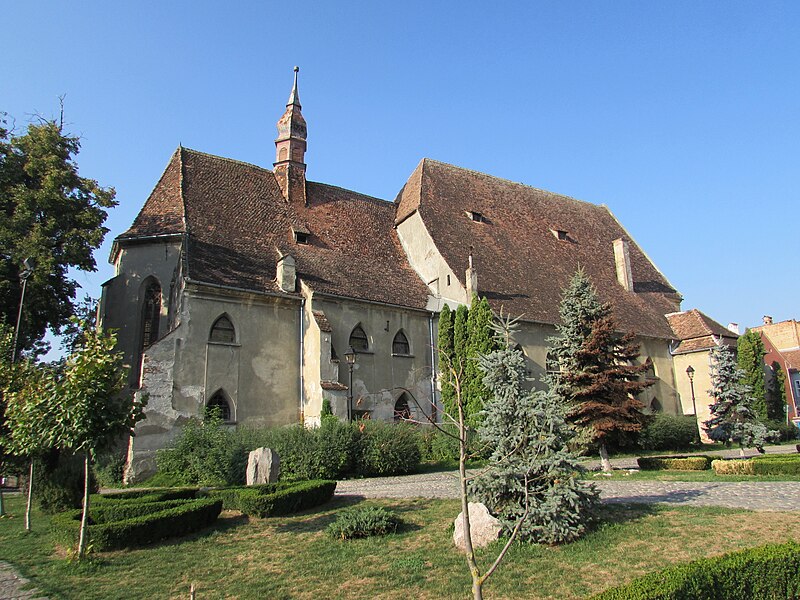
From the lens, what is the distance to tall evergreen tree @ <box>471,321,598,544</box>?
9.30 meters

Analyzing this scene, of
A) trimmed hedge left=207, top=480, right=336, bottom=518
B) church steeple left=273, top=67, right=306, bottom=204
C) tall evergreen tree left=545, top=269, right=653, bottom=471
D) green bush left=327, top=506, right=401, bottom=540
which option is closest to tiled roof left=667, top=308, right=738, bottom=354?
tall evergreen tree left=545, top=269, right=653, bottom=471

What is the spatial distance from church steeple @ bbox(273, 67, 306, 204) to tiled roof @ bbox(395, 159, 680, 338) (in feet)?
17.6

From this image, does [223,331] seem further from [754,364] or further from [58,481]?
[754,364]

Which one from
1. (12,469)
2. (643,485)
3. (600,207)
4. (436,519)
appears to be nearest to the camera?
(436,519)

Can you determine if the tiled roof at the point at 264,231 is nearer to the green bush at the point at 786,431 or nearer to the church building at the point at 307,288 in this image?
the church building at the point at 307,288

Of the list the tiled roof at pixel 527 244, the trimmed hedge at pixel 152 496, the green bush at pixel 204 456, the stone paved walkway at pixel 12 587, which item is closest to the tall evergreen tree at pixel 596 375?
the tiled roof at pixel 527 244

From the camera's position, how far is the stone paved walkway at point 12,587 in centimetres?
Result: 799

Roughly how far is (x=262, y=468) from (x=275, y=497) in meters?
2.60

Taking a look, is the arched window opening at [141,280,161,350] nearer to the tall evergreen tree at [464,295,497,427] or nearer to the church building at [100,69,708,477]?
the church building at [100,69,708,477]

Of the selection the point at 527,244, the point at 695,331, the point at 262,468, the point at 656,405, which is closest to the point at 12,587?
the point at 262,468

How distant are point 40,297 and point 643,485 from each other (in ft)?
67.5

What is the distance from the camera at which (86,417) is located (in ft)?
33.1

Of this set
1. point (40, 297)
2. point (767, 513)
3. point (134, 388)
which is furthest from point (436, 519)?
point (40, 297)

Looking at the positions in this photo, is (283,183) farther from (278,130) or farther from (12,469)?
(12,469)
